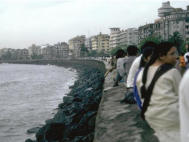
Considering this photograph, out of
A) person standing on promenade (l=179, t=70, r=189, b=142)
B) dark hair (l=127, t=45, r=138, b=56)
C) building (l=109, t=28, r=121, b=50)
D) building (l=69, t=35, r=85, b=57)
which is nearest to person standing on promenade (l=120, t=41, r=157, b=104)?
dark hair (l=127, t=45, r=138, b=56)

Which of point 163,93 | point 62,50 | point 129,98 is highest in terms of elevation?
point 62,50

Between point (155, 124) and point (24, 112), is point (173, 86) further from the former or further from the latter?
point (24, 112)

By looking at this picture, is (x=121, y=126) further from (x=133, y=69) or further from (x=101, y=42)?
(x=101, y=42)

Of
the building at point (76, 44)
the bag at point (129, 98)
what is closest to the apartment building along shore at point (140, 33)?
the building at point (76, 44)

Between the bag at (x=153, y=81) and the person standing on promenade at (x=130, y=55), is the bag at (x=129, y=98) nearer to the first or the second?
the person standing on promenade at (x=130, y=55)

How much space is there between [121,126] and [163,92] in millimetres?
3448

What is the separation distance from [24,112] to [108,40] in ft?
412

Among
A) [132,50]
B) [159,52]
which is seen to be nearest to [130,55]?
[132,50]

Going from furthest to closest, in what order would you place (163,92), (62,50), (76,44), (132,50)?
(62,50)
(76,44)
(132,50)
(163,92)

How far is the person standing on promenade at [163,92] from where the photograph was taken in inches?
96.7

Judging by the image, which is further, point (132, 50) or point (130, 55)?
point (130, 55)

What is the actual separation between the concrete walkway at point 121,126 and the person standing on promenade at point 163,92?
6.90 feet

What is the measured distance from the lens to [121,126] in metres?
5.83

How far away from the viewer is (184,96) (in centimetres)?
181
